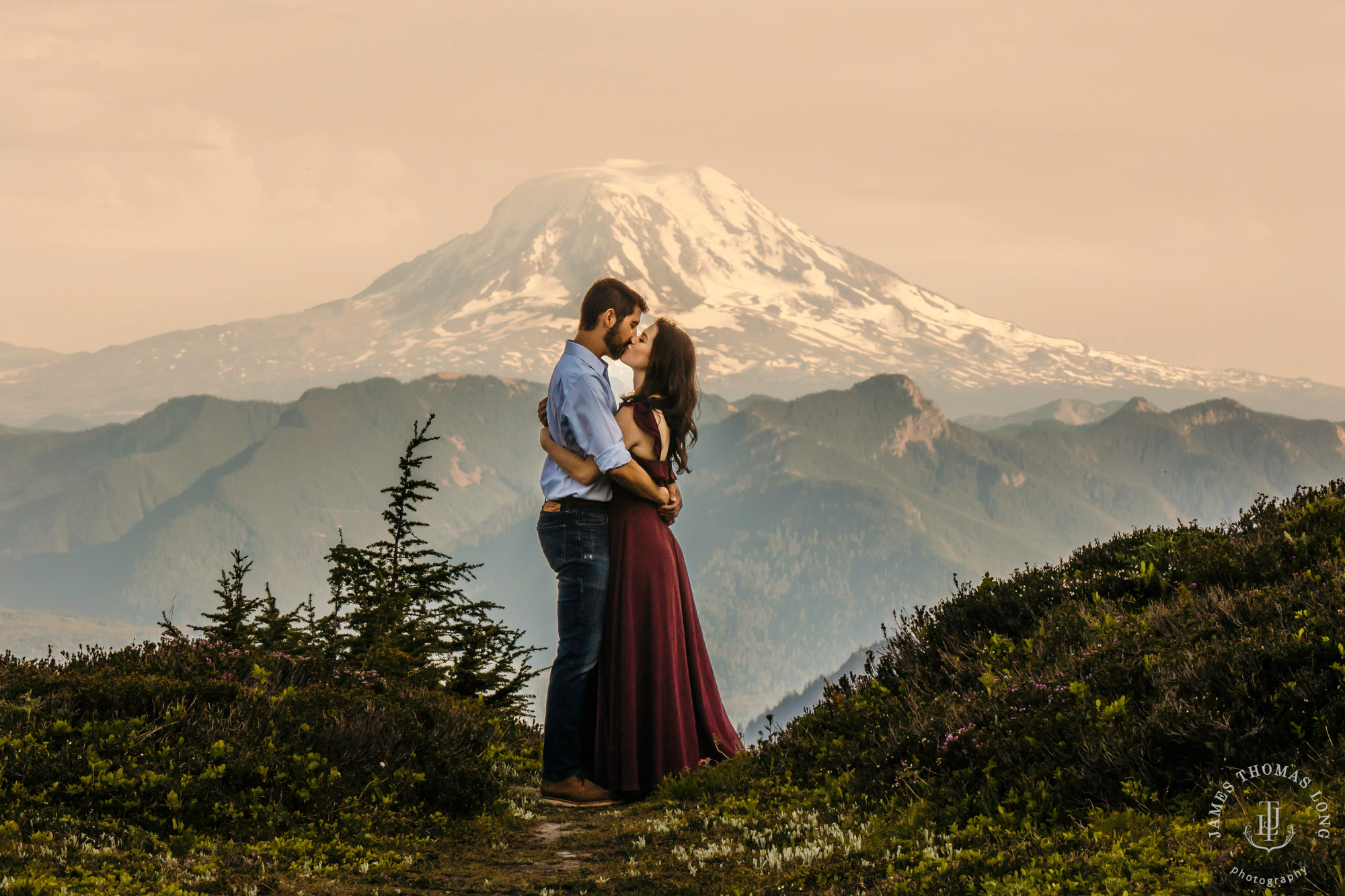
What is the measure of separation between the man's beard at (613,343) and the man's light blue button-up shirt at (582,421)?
14 cm

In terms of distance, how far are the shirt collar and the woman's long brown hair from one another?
0.42 meters

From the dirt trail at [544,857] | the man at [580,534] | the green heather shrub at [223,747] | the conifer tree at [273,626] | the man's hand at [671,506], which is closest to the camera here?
the dirt trail at [544,857]

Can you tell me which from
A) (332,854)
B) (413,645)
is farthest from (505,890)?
(413,645)

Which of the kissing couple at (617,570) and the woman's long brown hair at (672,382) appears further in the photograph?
the woman's long brown hair at (672,382)

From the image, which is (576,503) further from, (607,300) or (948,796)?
(948,796)

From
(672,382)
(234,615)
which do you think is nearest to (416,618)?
(234,615)

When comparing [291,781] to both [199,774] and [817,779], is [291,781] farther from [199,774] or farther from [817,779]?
[817,779]

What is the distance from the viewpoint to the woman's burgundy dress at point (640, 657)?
832 cm

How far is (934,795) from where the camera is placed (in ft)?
20.5

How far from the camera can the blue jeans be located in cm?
823

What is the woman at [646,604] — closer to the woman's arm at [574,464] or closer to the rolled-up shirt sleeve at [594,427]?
the woman's arm at [574,464]

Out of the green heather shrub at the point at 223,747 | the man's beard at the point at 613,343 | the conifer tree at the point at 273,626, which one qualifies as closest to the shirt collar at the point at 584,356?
the man's beard at the point at 613,343

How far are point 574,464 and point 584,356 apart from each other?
0.84 metres

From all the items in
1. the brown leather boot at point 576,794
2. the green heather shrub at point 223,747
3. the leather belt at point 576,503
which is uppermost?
the leather belt at point 576,503
